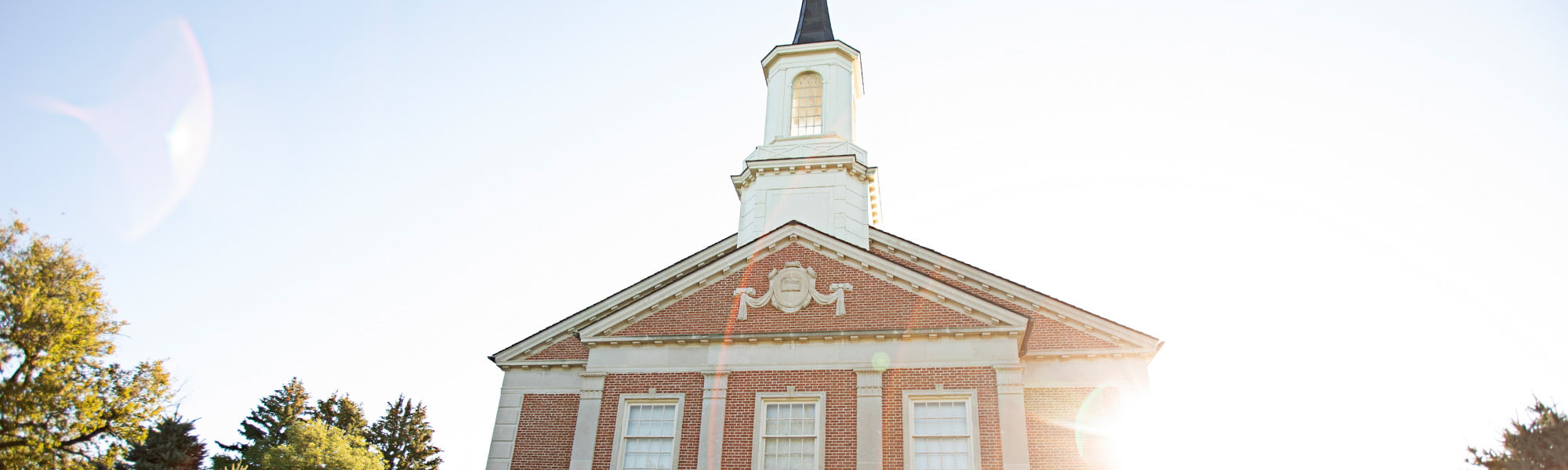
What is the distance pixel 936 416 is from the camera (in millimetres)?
17188

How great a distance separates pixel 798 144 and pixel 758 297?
900 centimetres

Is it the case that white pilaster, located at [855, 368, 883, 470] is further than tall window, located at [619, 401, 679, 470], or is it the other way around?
tall window, located at [619, 401, 679, 470]

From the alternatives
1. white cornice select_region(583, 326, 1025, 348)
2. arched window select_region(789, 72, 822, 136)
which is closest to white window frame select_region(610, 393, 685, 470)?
white cornice select_region(583, 326, 1025, 348)

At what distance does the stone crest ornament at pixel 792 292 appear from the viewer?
1875 cm

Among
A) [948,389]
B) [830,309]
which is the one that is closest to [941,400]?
[948,389]

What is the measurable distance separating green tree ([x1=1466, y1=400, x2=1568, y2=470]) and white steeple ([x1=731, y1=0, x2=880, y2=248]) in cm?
1600

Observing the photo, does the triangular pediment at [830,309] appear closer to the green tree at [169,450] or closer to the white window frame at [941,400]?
the white window frame at [941,400]

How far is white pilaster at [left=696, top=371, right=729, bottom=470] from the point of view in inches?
677

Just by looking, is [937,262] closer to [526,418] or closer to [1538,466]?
[526,418]

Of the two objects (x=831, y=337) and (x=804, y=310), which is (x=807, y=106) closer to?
(x=804, y=310)

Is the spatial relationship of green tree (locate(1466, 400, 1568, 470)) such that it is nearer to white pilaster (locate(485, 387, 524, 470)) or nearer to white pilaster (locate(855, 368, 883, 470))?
white pilaster (locate(855, 368, 883, 470))

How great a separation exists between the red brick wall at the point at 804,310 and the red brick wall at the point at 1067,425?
7.41 ft

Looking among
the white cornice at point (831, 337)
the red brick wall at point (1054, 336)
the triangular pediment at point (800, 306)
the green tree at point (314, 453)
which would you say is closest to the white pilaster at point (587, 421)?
the white cornice at point (831, 337)

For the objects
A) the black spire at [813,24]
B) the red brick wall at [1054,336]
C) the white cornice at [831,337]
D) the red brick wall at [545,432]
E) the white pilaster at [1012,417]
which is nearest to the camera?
the white pilaster at [1012,417]
